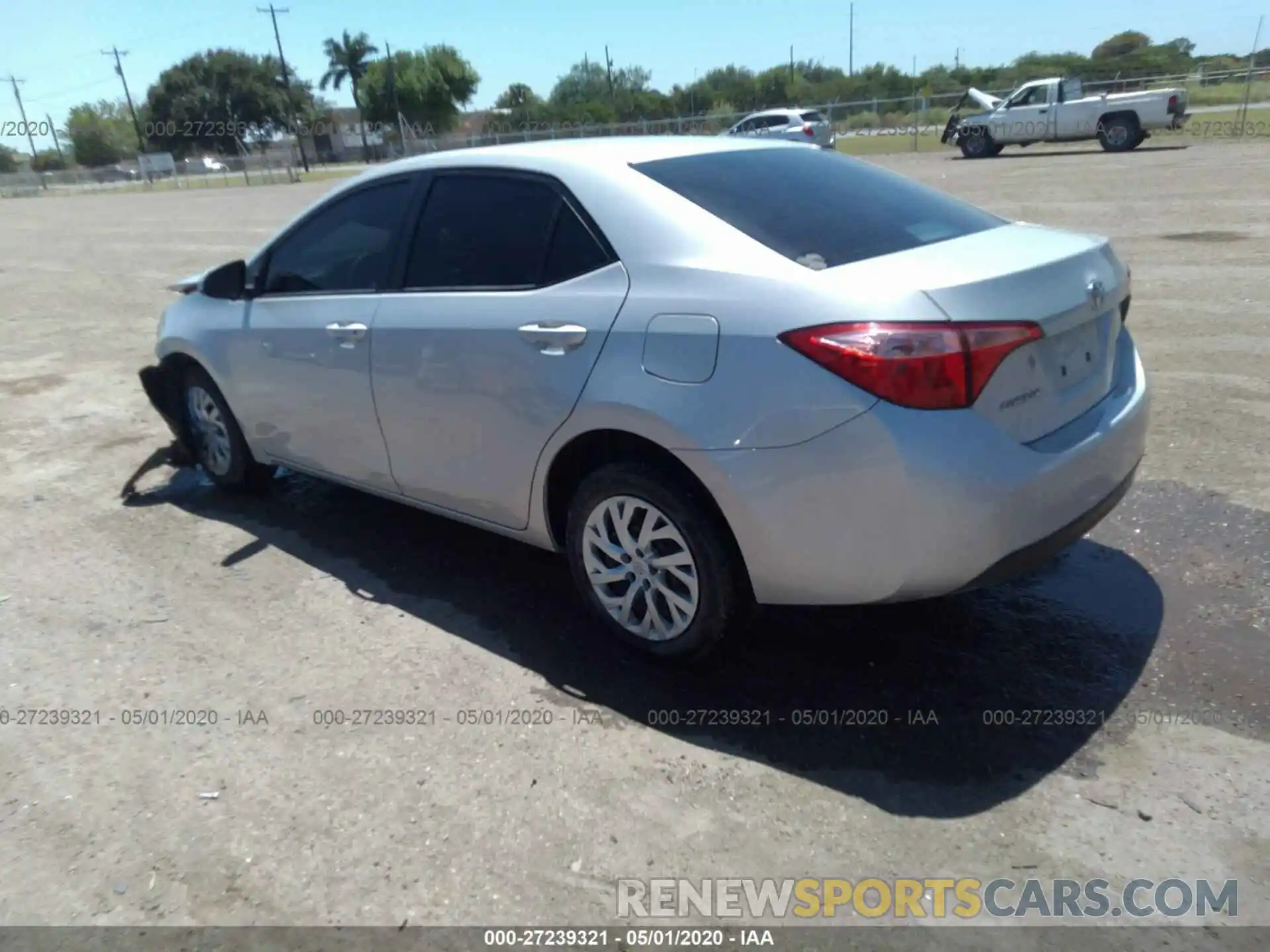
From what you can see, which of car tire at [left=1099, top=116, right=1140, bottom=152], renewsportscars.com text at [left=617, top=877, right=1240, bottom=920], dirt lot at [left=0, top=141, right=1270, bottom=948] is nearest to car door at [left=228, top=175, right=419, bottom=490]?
dirt lot at [left=0, top=141, right=1270, bottom=948]

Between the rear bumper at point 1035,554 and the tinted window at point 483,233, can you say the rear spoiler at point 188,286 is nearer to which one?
the tinted window at point 483,233

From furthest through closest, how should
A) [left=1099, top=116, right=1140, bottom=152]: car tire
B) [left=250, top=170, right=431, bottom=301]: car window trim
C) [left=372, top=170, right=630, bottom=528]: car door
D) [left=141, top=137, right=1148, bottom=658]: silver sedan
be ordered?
[left=1099, top=116, right=1140, bottom=152]: car tire < [left=250, top=170, right=431, bottom=301]: car window trim < [left=372, top=170, right=630, bottom=528]: car door < [left=141, top=137, right=1148, bottom=658]: silver sedan

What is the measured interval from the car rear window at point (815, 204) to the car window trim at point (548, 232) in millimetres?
271

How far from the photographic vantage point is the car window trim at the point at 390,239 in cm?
409

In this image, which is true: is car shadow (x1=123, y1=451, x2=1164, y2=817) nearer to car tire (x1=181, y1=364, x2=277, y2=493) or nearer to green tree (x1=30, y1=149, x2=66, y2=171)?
car tire (x1=181, y1=364, x2=277, y2=493)

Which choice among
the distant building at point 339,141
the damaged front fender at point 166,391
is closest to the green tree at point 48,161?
the distant building at point 339,141

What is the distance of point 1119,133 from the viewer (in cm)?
2467

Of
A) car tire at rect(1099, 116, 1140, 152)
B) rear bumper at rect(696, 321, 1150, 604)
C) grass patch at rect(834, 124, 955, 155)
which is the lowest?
grass patch at rect(834, 124, 955, 155)

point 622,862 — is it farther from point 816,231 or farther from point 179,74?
point 179,74

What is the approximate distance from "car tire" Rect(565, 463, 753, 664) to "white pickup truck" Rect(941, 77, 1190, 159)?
25.0 meters

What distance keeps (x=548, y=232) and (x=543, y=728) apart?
1.72m

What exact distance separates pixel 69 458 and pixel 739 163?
193 inches

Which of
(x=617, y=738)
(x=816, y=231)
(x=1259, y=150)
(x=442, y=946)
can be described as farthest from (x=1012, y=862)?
(x=1259, y=150)

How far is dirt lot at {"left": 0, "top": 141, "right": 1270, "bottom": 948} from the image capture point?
104 inches
